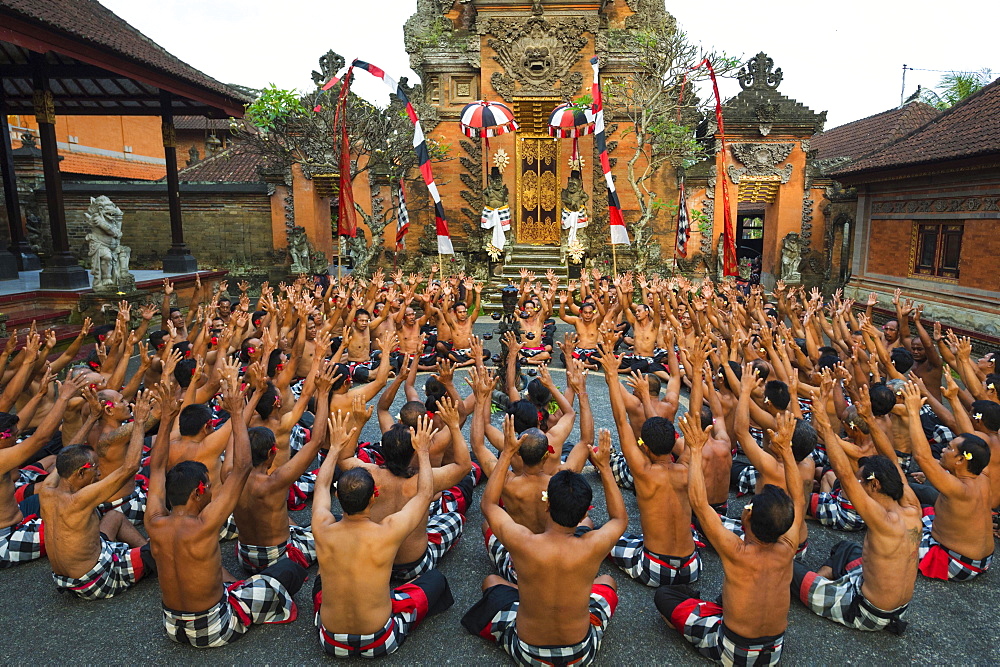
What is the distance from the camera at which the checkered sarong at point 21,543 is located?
16.1 feet

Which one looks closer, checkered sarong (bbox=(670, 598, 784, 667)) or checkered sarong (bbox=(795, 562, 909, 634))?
checkered sarong (bbox=(670, 598, 784, 667))

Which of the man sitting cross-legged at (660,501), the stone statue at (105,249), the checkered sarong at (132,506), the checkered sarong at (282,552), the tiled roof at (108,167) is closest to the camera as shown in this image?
the man sitting cross-legged at (660,501)

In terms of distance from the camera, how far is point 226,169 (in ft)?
81.0

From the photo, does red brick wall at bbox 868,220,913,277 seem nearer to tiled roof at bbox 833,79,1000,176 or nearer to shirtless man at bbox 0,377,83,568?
tiled roof at bbox 833,79,1000,176

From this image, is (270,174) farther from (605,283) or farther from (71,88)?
(605,283)

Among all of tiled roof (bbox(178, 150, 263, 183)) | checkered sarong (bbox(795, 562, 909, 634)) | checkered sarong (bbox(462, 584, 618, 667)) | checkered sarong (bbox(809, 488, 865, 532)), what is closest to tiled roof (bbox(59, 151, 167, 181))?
tiled roof (bbox(178, 150, 263, 183))

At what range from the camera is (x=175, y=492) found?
3746 millimetres

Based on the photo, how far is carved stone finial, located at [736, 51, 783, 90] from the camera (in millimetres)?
20281

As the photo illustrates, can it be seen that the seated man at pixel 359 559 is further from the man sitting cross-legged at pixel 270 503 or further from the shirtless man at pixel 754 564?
the shirtless man at pixel 754 564

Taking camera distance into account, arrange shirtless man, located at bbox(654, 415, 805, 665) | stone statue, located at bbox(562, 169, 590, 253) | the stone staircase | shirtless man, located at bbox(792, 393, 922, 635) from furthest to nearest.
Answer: stone statue, located at bbox(562, 169, 590, 253), the stone staircase, shirtless man, located at bbox(792, 393, 922, 635), shirtless man, located at bbox(654, 415, 805, 665)

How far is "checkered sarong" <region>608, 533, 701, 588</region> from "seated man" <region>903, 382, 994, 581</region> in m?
1.76

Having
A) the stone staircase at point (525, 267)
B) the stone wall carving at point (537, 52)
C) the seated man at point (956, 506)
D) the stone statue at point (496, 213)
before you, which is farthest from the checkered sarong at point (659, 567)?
the stone wall carving at point (537, 52)

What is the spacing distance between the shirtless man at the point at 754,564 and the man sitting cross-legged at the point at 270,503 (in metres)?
2.63

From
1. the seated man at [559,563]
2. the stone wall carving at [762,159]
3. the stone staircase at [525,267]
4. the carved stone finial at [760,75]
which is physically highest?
the carved stone finial at [760,75]
